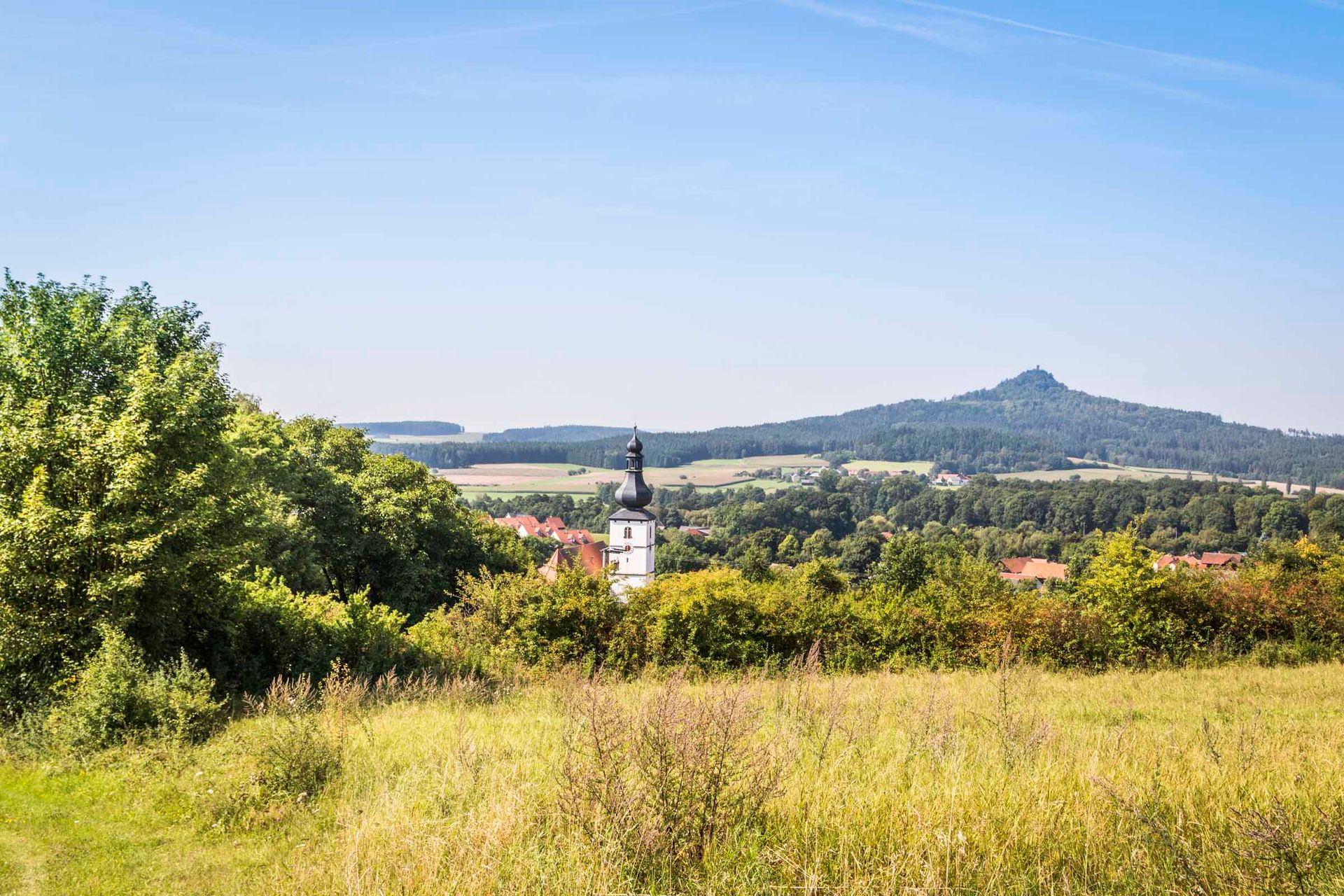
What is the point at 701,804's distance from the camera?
475 cm

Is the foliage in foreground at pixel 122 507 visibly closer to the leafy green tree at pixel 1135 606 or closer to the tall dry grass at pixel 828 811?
the tall dry grass at pixel 828 811

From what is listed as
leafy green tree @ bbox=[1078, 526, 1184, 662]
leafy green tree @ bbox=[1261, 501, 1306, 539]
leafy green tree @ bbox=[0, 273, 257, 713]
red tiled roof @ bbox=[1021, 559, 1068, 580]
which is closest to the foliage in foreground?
leafy green tree @ bbox=[0, 273, 257, 713]

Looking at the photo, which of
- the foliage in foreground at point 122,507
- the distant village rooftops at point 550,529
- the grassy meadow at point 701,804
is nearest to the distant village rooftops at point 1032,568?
the distant village rooftops at point 550,529

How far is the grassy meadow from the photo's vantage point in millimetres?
4320

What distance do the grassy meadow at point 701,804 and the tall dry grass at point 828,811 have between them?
18 millimetres

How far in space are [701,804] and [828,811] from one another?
2.53ft

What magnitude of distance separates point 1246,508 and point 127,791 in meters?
130

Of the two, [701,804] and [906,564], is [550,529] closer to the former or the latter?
[906,564]

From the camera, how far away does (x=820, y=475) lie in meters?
181

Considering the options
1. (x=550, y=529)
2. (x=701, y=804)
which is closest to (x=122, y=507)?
(x=701, y=804)

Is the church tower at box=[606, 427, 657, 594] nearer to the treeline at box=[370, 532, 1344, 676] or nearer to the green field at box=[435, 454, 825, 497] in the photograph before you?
the treeline at box=[370, 532, 1344, 676]

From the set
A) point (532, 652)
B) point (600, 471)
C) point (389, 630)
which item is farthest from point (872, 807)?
point (600, 471)

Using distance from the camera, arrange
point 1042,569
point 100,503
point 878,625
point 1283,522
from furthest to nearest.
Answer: point 1283,522 < point 1042,569 < point 878,625 < point 100,503

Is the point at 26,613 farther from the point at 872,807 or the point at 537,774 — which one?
the point at 872,807
